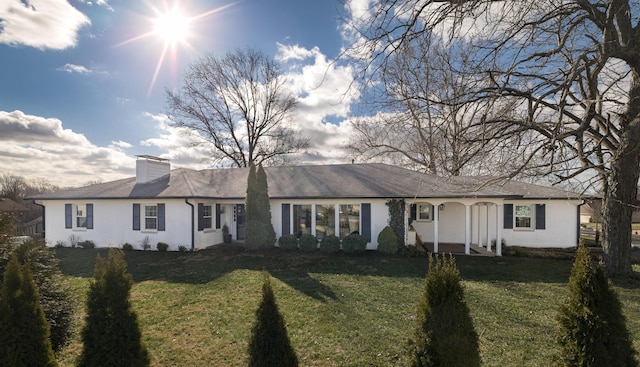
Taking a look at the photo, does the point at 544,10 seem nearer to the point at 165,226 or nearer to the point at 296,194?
the point at 296,194

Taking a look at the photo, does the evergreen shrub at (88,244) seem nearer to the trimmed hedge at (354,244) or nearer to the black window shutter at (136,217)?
the black window shutter at (136,217)

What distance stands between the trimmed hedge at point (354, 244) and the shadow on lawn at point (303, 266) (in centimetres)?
30

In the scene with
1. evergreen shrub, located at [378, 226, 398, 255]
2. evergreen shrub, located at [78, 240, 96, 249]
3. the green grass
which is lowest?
evergreen shrub, located at [78, 240, 96, 249]

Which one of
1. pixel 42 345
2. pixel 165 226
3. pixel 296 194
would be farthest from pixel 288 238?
pixel 42 345

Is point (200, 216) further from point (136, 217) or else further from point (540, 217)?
point (540, 217)

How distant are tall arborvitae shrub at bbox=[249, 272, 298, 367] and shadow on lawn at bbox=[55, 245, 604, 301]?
4553 millimetres

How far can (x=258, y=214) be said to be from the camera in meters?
13.9

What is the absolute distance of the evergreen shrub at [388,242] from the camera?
12.6 metres

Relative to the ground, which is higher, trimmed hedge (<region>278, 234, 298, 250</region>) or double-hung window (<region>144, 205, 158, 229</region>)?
double-hung window (<region>144, 205, 158, 229</region>)

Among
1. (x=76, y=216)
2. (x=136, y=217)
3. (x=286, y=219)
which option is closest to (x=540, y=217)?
(x=286, y=219)

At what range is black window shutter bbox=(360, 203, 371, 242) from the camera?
13.6 m

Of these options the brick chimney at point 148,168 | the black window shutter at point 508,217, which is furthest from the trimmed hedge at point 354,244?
the brick chimney at point 148,168

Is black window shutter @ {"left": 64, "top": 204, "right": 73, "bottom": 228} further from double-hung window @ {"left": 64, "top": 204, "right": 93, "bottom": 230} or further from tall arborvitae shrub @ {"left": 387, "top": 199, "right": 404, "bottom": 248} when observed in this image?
tall arborvitae shrub @ {"left": 387, "top": 199, "right": 404, "bottom": 248}

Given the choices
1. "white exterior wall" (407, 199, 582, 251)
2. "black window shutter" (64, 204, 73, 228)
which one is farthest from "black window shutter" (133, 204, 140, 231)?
"white exterior wall" (407, 199, 582, 251)
